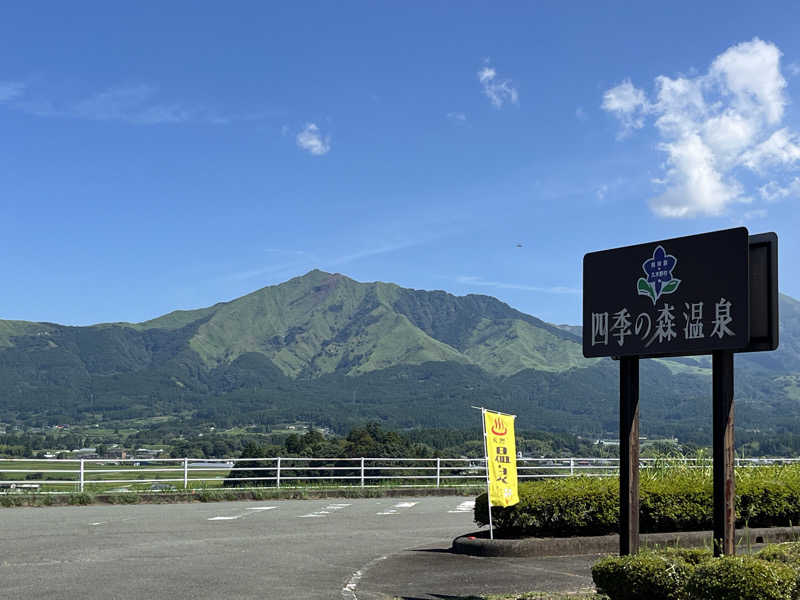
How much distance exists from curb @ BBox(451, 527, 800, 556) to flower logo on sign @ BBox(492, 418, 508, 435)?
155cm

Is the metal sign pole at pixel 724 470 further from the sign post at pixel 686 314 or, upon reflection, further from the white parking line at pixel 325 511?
the white parking line at pixel 325 511

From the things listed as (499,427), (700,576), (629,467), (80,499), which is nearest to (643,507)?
(499,427)

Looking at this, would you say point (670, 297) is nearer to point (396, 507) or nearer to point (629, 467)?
point (629, 467)

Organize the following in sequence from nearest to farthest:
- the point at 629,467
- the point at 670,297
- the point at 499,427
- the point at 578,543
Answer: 1. the point at 670,297
2. the point at 629,467
3. the point at 578,543
4. the point at 499,427

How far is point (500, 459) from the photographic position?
1317cm

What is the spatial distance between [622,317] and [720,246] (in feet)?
4.36

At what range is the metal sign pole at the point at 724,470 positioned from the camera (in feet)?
27.6

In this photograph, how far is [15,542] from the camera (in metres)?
14.2

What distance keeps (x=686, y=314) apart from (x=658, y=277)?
58 centimetres

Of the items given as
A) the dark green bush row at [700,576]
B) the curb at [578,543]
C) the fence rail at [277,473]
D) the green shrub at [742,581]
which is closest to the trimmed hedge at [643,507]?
the curb at [578,543]

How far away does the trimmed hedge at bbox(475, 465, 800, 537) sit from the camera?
1336cm

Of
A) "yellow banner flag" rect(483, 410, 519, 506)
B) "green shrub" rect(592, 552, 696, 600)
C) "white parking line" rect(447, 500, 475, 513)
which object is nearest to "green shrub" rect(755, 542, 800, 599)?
"green shrub" rect(592, 552, 696, 600)

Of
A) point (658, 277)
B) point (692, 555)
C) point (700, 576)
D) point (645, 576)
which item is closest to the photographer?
point (700, 576)

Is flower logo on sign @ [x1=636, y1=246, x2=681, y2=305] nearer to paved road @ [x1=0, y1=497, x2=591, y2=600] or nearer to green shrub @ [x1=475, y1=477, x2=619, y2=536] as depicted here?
paved road @ [x1=0, y1=497, x2=591, y2=600]
